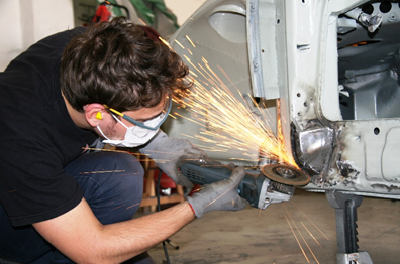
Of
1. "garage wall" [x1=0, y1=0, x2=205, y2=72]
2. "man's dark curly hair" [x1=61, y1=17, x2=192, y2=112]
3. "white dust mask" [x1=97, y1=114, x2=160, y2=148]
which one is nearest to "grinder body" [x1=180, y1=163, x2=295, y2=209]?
"white dust mask" [x1=97, y1=114, x2=160, y2=148]

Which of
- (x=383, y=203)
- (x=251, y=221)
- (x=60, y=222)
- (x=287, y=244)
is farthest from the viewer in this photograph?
(x=383, y=203)

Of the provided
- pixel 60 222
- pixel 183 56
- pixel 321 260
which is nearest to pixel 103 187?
pixel 60 222

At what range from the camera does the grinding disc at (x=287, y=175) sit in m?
1.64

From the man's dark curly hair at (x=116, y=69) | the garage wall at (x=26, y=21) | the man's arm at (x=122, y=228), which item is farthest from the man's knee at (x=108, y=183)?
the garage wall at (x=26, y=21)

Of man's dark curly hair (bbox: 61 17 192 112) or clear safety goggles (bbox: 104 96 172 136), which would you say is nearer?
man's dark curly hair (bbox: 61 17 192 112)

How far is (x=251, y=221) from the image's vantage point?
3.46 metres

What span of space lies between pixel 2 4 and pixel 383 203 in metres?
4.64

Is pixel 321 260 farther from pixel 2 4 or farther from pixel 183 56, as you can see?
pixel 2 4

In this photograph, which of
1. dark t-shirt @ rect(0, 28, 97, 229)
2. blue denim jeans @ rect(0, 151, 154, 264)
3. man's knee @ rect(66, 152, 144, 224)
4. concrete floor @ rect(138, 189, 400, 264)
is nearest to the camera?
dark t-shirt @ rect(0, 28, 97, 229)

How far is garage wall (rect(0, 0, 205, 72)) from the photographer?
11.5 feet

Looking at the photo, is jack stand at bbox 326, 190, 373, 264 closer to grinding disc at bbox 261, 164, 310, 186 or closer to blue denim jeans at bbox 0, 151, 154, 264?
grinding disc at bbox 261, 164, 310, 186

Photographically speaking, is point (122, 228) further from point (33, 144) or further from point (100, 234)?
point (33, 144)

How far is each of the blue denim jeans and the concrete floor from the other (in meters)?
0.66

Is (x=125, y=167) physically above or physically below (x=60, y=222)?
above
